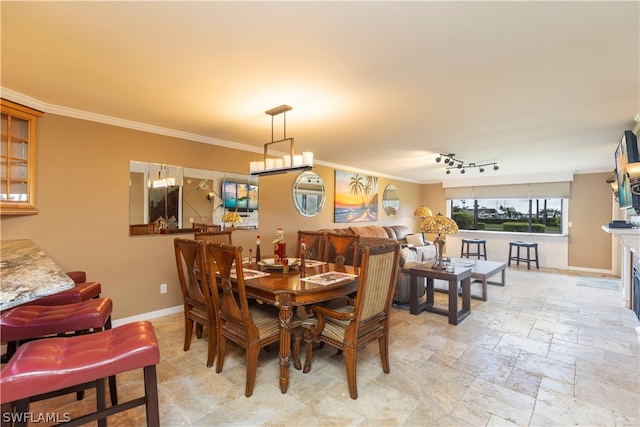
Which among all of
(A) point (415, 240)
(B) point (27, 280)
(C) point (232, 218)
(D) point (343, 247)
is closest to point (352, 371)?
(D) point (343, 247)

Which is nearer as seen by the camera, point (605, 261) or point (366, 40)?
point (366, 40)

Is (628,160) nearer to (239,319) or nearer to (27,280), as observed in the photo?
(239,319)

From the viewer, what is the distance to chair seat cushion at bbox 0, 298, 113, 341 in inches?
65.1

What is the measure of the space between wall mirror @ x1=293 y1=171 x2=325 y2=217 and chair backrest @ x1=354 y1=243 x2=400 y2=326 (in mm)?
3251

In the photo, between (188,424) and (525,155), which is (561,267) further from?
(188,424)

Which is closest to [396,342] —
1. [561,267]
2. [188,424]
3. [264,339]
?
[264,339]

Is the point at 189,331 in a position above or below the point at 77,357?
below

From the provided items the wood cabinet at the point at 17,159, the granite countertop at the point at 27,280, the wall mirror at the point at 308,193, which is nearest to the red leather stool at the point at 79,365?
the granite countertop at the point at 27,280

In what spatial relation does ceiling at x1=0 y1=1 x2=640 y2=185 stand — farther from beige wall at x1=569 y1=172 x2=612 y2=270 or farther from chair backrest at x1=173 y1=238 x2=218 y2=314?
beige wall at x1=569 y1=172 x2=612 y2=270

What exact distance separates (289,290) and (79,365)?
119 centimetres

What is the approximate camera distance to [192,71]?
2182 mm

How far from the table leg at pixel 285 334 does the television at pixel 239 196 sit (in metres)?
2.55

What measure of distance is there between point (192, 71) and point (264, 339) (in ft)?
6.82

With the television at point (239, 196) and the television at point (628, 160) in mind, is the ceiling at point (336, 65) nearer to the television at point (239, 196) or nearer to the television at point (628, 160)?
the television at point (628, 160)
